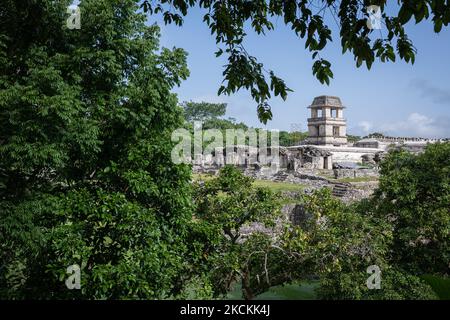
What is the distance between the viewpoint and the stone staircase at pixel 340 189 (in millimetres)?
30322

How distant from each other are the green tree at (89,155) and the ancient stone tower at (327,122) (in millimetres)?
57926

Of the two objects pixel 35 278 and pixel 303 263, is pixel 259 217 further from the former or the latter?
pixel 35 278

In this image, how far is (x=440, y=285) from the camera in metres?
12.0

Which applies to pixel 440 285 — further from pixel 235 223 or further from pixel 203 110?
pixel 203 110

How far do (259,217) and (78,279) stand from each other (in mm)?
5489

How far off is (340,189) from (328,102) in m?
35.9

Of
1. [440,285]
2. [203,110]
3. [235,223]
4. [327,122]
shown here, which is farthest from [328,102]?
[235,223]

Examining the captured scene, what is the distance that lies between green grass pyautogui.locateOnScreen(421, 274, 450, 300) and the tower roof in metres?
55.1

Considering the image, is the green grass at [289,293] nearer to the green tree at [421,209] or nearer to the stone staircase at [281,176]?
the green tree at [421,209]

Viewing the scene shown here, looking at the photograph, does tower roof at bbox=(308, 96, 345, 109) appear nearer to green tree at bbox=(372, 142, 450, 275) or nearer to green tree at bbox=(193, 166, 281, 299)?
green tree at bbox=(372, 142, 450, 275)

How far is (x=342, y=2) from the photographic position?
17.0ft

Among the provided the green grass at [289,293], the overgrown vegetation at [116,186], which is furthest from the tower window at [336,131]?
the overgrown vegetation at [116,186]

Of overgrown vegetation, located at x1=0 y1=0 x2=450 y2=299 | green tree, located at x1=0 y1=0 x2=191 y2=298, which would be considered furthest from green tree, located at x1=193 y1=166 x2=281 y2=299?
green tree, located at x1=0 y1=0 x2=191 y2=298
